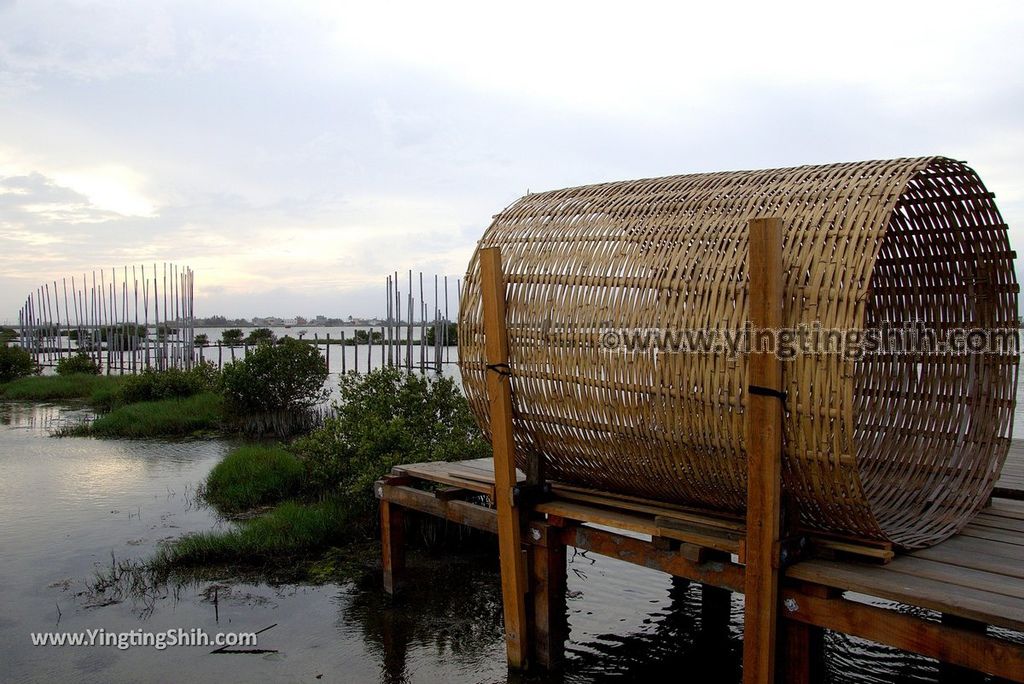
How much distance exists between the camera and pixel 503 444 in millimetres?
4848

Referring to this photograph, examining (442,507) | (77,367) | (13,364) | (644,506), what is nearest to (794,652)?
(644,506)

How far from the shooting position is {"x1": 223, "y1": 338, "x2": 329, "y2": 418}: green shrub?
16.5m

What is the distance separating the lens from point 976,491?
4.61 metres

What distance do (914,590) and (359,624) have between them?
13.8 feet

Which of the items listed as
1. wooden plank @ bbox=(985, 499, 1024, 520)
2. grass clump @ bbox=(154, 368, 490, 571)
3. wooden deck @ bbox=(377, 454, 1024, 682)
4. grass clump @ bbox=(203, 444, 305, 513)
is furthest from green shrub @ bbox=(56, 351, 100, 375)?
wooden plank @ bbox=(985, 499, 1024, 520)

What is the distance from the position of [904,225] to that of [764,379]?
175 cm

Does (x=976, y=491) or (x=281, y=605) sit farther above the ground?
(x=976, y=491)

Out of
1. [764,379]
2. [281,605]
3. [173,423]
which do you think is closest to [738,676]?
[764,379]

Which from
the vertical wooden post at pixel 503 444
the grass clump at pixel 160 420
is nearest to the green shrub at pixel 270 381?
the grass clump at pixel 160 420

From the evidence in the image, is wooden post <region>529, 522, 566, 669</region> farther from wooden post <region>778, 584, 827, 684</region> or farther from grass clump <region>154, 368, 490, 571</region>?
grass clump <region>154, 368, 490, 571</region>

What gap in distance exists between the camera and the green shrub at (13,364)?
26141 millimetres

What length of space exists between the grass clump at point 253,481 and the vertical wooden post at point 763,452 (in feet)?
24.5

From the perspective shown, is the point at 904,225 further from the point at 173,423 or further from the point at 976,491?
the point at 173,423

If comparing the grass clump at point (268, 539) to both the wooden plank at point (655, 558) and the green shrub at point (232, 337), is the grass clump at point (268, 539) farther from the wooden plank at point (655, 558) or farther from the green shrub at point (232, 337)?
the green shrub at point (232, 337)
